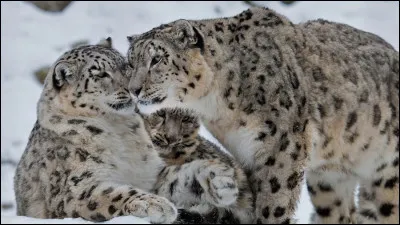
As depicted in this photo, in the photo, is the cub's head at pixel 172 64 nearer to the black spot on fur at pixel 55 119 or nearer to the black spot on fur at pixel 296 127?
the black spot on fur at pixel 55 119

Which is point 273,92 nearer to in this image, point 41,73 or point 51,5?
point 41,73

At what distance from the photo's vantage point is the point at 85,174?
9.56 m

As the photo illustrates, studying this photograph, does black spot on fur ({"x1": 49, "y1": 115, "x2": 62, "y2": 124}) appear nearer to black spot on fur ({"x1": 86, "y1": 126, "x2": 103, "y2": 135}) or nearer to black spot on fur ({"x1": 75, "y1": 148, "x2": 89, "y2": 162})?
black spot on fur ({"x1": 86, "y1": 126, "x2": 103, "y2": 135})

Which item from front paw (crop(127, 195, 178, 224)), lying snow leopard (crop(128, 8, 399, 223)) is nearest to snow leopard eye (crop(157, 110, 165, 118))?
lying snow leopard (crop(128, 8, 399, 223))

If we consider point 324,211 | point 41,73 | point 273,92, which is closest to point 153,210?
point 273,92

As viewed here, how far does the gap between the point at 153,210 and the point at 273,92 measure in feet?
6.24

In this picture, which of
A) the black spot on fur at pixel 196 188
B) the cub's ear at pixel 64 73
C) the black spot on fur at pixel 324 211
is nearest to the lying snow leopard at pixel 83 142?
the cub's ear at pixel 64 73

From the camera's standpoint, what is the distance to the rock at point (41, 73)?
17094 mm

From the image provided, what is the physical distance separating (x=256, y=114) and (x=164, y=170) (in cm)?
88

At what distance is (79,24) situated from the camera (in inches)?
714

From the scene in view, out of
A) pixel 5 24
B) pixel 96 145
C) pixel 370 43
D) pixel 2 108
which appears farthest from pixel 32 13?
pixel 96 145

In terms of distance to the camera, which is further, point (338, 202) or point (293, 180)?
point (338, 202)

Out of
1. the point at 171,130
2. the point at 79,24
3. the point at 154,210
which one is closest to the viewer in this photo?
the point at 154,210

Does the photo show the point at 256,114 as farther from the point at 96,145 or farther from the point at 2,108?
the point at 2,108
